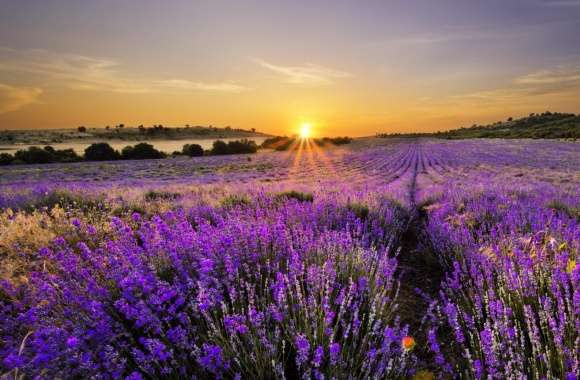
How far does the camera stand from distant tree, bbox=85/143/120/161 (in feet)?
106

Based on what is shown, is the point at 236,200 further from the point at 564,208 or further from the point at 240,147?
the point at 240,147

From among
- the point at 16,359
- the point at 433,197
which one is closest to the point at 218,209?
the point at 16,359

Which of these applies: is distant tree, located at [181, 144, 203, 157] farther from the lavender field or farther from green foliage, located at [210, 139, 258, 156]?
the lavender field

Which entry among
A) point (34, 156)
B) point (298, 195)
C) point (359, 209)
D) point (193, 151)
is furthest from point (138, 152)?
point (359, 209)

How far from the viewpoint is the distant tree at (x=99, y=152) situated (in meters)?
32.2

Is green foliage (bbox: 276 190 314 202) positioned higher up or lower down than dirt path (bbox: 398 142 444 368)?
higher up

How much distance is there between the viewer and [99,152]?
32.6 m

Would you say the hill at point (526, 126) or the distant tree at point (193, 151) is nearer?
the distant tree at point (193, 151)

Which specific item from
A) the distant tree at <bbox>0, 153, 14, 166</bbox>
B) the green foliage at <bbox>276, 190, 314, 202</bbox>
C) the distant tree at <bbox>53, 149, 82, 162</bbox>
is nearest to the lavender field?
the green foliage at <bbox>276, 190, 314, 202</bbox>

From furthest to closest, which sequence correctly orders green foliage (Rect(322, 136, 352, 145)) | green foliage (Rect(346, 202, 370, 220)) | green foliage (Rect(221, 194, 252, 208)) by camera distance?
green foliage (Rect(322, 136, 352, 145)) → green foliage (Rect(221, 194, 252, 208)) → green foliage (Rect(346, 202, 370, 220))

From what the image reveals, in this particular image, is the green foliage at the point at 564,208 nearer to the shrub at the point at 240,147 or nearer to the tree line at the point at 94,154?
the tree line at the point at 94,154

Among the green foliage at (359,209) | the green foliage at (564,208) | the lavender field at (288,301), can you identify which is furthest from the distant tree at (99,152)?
the green foliage at (564,208)

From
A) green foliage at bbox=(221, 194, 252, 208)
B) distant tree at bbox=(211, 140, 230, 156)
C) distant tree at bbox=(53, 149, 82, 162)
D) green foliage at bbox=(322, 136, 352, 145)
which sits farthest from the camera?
green foliage at bbox=(322, 136, 352, 145)

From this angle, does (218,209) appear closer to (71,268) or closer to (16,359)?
(71,268)
